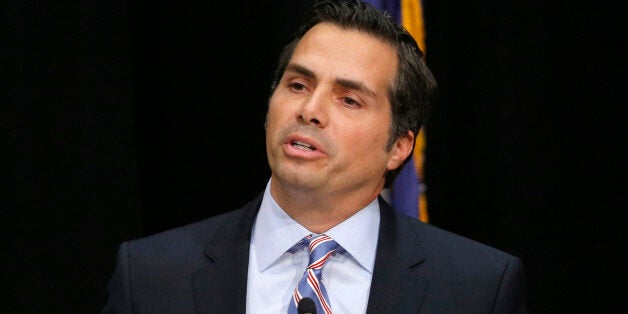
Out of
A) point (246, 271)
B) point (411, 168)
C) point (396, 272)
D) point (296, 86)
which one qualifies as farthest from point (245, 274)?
point (411, 168)

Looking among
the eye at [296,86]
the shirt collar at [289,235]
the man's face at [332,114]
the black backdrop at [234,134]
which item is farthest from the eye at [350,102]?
the black backdrop at [234,134]

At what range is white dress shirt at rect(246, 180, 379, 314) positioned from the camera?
208 centimetres

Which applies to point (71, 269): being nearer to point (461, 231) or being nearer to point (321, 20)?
point (321, 20)

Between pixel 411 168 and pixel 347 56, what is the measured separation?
730mm

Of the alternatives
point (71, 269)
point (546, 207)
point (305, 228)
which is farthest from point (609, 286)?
point (71, 269)

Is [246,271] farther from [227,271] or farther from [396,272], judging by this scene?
[396,272]

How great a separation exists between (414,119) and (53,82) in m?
0.94

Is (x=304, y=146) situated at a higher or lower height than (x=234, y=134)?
higher

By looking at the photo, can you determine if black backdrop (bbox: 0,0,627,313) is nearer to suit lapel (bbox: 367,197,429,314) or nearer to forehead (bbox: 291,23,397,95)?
forehead (bbox: 291,23,397,95)

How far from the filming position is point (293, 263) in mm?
2133

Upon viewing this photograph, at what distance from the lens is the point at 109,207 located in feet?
8.30

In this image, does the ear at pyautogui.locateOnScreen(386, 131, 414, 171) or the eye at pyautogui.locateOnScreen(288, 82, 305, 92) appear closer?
the eye at pyautogui.locateOnScreen(288, 82, 305, 92)

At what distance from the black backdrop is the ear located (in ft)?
1.24

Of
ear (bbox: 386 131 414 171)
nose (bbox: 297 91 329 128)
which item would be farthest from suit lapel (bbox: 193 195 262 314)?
ear (bbox: 386 131 414 171)
